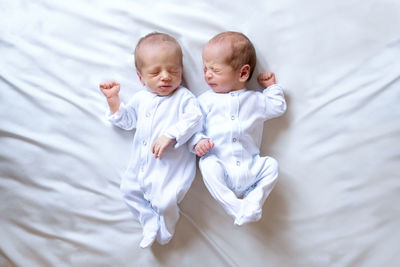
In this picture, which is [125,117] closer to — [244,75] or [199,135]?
[199,135]

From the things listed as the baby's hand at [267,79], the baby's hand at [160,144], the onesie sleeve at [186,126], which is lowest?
the baby's hand at [160,144]

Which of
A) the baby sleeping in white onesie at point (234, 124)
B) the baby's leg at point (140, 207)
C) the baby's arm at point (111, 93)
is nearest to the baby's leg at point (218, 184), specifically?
the baby sleeping in white onesie at point (234, 124)

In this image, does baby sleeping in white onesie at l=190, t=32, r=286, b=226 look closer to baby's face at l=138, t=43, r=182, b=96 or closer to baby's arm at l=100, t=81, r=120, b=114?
baby's face at l=138, t=43, r=182, b=96

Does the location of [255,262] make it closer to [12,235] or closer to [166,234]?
[166,234]

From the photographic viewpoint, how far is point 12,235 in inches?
58.5

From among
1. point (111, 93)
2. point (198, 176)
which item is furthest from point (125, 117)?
point (198, 176)

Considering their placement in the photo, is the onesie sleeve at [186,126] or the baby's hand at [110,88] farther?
the baby's hand at [110,88]

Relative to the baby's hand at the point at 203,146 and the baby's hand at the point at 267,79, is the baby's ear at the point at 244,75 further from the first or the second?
the baby's hand at the point at 203,146

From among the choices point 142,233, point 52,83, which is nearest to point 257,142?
point 142,233

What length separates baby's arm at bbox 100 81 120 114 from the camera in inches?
57.5

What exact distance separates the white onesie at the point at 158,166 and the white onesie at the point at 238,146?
0.21 feet

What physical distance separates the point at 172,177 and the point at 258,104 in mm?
371

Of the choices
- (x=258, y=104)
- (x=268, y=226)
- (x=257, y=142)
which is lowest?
(x=268, y=226)

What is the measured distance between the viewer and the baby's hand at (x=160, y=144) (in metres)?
1.34
